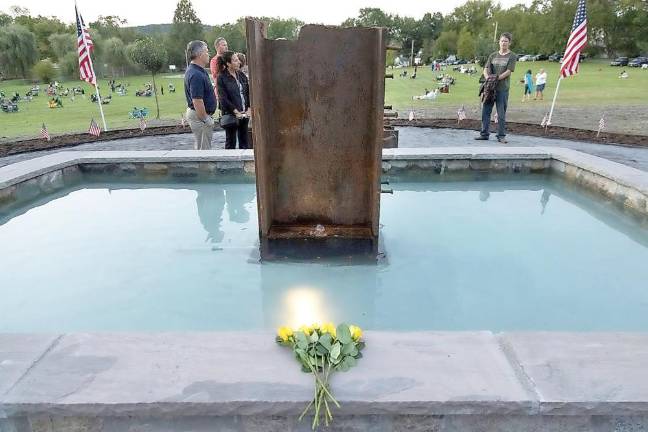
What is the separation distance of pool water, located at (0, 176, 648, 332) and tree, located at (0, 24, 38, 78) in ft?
160

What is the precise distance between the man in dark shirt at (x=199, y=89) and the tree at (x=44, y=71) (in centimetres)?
4705

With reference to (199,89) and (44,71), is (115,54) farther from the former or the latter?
(199,89)

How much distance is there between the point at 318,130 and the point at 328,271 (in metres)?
1.20

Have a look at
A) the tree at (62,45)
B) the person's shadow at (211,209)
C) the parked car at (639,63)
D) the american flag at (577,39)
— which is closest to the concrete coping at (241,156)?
the person's shadow at (211,209)

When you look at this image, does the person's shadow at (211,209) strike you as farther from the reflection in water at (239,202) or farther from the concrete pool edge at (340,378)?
the concrete pool edge at (340,378)

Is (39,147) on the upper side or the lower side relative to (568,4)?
lower

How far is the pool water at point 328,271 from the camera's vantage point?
3.11 meters

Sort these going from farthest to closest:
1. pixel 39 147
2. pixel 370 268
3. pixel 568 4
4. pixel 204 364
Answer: pixel 568 4 < pixel 39 147 < pixel 370 268 < pixel 204 364

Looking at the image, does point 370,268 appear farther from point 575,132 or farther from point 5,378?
point 575,132

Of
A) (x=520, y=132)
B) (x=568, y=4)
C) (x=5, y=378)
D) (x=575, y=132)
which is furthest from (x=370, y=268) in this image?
(x=568, y=4)

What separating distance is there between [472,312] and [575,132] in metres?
8.43

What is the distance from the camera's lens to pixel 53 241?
4418mm

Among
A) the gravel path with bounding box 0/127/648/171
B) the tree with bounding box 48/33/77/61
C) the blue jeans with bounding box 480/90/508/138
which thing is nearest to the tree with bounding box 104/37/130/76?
the tree with bounding box 48/33/77/61

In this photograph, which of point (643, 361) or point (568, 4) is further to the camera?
point (568, 4)
